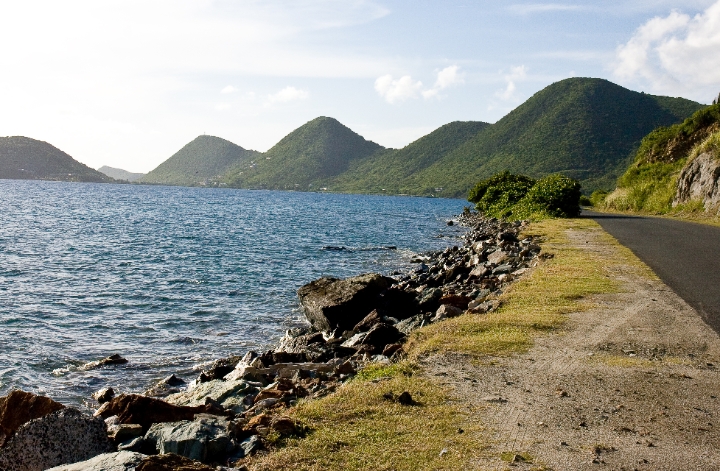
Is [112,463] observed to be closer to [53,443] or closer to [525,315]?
[53,443]

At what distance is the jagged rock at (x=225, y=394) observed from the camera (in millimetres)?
8172

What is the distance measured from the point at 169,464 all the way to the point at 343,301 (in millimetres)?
10437

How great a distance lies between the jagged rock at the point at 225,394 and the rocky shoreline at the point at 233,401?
2cm

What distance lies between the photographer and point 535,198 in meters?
45.8

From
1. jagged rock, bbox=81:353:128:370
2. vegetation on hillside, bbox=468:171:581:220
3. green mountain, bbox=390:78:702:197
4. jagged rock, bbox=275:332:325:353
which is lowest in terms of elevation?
jagged rock, bbox=81:353:128:370

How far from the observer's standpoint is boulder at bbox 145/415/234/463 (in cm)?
567

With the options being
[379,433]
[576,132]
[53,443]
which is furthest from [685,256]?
[576,132]

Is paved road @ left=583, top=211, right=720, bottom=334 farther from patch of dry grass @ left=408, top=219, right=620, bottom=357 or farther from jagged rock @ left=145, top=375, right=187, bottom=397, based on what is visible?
jagged rock @ left=145, top=375, right=187, bottom=397

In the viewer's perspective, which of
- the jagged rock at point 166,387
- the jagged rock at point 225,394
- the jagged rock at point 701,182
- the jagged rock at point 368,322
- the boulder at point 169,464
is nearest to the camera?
the boulder at point 169,464

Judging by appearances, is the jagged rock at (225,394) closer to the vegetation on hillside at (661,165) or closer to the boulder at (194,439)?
the boulder at (194,439)

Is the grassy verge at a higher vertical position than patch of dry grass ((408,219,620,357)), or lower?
lower

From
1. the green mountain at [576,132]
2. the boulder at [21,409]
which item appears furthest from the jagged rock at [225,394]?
the green mountain at [576,132]

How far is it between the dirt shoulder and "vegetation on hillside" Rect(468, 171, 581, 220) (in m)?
31.0

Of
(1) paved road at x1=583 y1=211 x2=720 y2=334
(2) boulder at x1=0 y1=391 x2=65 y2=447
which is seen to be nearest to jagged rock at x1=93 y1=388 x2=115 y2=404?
(2) boulder at x1=0 y1=391 x2=65 y2=447
